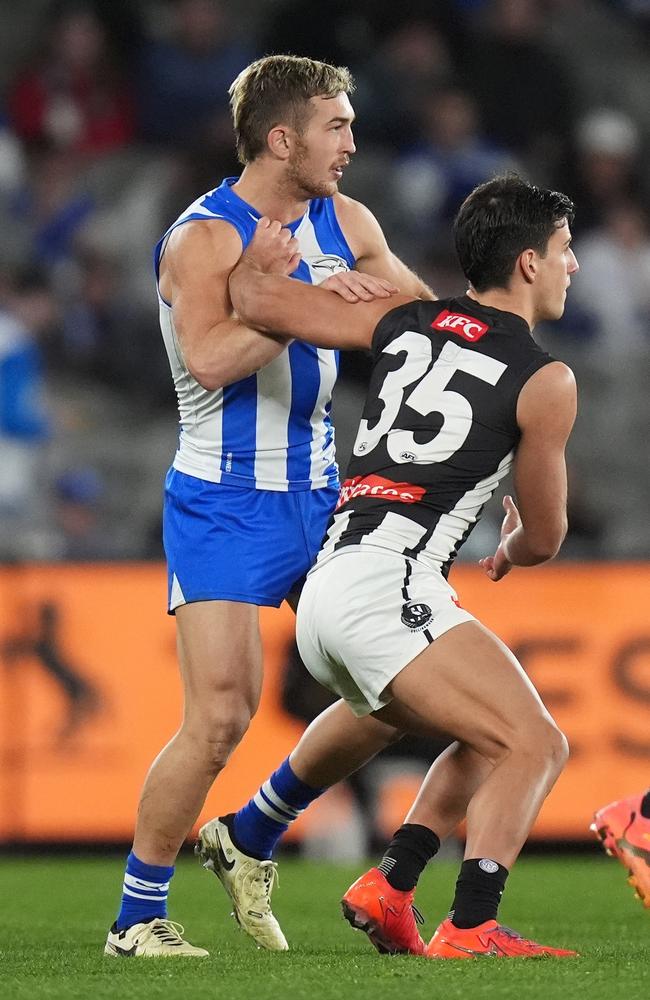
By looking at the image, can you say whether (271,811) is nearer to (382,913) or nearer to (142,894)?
(142,894)

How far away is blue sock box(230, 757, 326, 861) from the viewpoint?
4273 mm

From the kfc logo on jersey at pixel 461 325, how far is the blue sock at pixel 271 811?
4.21ft

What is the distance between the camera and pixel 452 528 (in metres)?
3.71

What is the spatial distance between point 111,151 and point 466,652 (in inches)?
309

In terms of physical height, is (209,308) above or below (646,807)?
above

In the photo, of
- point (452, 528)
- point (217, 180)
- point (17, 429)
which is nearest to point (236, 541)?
point (452, 528)

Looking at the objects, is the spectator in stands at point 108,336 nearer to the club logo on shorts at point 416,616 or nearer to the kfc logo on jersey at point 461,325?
the kfc logo on jersey at point 461,325

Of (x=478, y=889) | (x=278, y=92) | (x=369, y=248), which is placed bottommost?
(x=478, y=889)

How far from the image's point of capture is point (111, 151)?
421 inches

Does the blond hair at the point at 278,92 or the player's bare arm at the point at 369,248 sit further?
the player's bare arm at the point at 369,248

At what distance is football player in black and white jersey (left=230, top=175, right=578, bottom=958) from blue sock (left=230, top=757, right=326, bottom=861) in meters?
0.44

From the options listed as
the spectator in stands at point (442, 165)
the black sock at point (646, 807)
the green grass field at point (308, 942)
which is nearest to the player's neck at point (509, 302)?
the black sock at point (646, 807)

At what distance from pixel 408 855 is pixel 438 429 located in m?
1.03

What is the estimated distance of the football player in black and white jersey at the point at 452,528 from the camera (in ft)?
11.5
